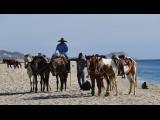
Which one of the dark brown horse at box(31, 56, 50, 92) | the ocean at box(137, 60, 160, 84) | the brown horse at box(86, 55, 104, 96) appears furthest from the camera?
the ocean at box(137, 60, 160, 84)

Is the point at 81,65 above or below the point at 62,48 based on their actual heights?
below

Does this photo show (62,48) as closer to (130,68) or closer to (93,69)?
(93,69)

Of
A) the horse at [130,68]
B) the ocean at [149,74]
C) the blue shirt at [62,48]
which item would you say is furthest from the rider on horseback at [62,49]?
the ocean at [149,74]

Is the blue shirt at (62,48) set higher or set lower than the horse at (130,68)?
higher

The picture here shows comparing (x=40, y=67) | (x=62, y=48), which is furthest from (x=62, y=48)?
(x=40, y=67)

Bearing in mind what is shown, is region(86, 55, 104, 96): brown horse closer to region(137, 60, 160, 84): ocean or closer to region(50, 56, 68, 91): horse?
region(50, 56, 68, 91): horse

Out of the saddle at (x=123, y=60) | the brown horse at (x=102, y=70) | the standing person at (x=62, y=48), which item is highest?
the standing person at (x=62, y=48)

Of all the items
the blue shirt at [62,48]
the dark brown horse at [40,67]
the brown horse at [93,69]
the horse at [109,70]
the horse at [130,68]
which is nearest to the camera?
the brown horse at [93,69]

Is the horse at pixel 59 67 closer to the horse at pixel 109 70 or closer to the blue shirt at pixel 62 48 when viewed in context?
the blue shirt at pixel 62 48

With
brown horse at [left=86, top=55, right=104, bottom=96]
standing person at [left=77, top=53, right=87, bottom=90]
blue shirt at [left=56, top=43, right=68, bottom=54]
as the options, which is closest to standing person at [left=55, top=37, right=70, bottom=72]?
blue shirt at [left=56, top=43, right=68, bottom=54]
